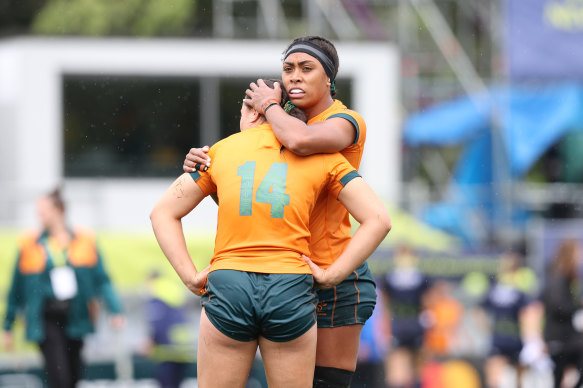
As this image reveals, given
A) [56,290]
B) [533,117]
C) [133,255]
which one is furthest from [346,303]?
[533,117]

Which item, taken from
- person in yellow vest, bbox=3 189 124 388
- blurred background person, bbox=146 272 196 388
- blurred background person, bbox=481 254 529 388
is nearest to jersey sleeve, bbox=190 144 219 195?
person in yellow vest, bbox=3 189 124 388

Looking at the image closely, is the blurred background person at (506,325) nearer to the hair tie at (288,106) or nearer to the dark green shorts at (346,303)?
the dark green shorts at (346,303)

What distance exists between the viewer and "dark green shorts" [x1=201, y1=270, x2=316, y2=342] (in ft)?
12.5

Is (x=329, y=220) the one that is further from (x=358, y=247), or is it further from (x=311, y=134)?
(x=311, y=134)

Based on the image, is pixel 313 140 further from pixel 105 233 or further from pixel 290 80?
pixel 105 233

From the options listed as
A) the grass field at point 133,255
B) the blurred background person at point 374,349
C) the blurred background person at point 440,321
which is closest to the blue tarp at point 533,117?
the blurred background person at point 440,321

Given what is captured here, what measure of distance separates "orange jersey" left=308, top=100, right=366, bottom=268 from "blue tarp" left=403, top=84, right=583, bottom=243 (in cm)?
1250

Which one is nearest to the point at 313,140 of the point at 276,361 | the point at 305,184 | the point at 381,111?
the point at 305,184

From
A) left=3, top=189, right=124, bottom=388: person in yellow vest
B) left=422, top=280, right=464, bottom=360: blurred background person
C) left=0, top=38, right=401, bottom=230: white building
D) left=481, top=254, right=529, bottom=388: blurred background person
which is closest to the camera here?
left=3, top=189, right=124, bottom=388: person in yellow vest

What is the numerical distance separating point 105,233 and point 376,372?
4271mm

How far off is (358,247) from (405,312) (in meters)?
8.37

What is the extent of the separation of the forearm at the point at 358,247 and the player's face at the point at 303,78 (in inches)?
22.0

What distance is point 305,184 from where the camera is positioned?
389cm

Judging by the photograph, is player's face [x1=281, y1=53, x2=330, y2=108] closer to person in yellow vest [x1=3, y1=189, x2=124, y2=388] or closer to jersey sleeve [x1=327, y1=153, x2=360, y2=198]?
jersey sleeve [x1=327, y1=153, x2=360, y2=198]
